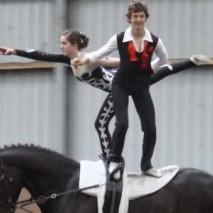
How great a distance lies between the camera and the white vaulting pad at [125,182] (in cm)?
552

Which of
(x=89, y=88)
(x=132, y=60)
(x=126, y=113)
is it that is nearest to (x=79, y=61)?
(x=132, y=60)

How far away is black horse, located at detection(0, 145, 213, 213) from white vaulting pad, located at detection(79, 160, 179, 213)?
40mm

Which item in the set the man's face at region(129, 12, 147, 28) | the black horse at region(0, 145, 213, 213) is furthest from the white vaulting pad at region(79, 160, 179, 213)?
the man's face at region(129, 12, 147, 28)

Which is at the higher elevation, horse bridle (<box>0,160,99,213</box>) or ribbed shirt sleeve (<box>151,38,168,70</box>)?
ribbed shirt sleeve (<box>151,38,168,70</box>)

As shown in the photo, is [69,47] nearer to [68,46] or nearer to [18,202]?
[68,46]

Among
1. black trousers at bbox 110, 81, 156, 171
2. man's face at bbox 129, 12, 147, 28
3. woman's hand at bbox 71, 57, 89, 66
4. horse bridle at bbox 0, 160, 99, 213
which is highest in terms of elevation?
man's face at bbox 129, 12, 147, 28

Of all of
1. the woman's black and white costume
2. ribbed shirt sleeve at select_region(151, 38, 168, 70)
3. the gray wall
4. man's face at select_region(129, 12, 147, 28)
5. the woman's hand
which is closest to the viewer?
the woman's hand

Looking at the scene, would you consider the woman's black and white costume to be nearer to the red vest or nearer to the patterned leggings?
the patterned leggings

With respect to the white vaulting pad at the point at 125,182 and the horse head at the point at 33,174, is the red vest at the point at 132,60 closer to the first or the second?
the white vaulting pad at the point at 125,182

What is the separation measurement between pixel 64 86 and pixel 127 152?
112 cm

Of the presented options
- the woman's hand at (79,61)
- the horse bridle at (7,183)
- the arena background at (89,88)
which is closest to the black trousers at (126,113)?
the woman's hand at (79,61)

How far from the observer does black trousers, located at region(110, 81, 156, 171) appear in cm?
557

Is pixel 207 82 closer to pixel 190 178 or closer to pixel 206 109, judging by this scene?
pixel 206 109

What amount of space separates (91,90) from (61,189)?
11.9 ft
